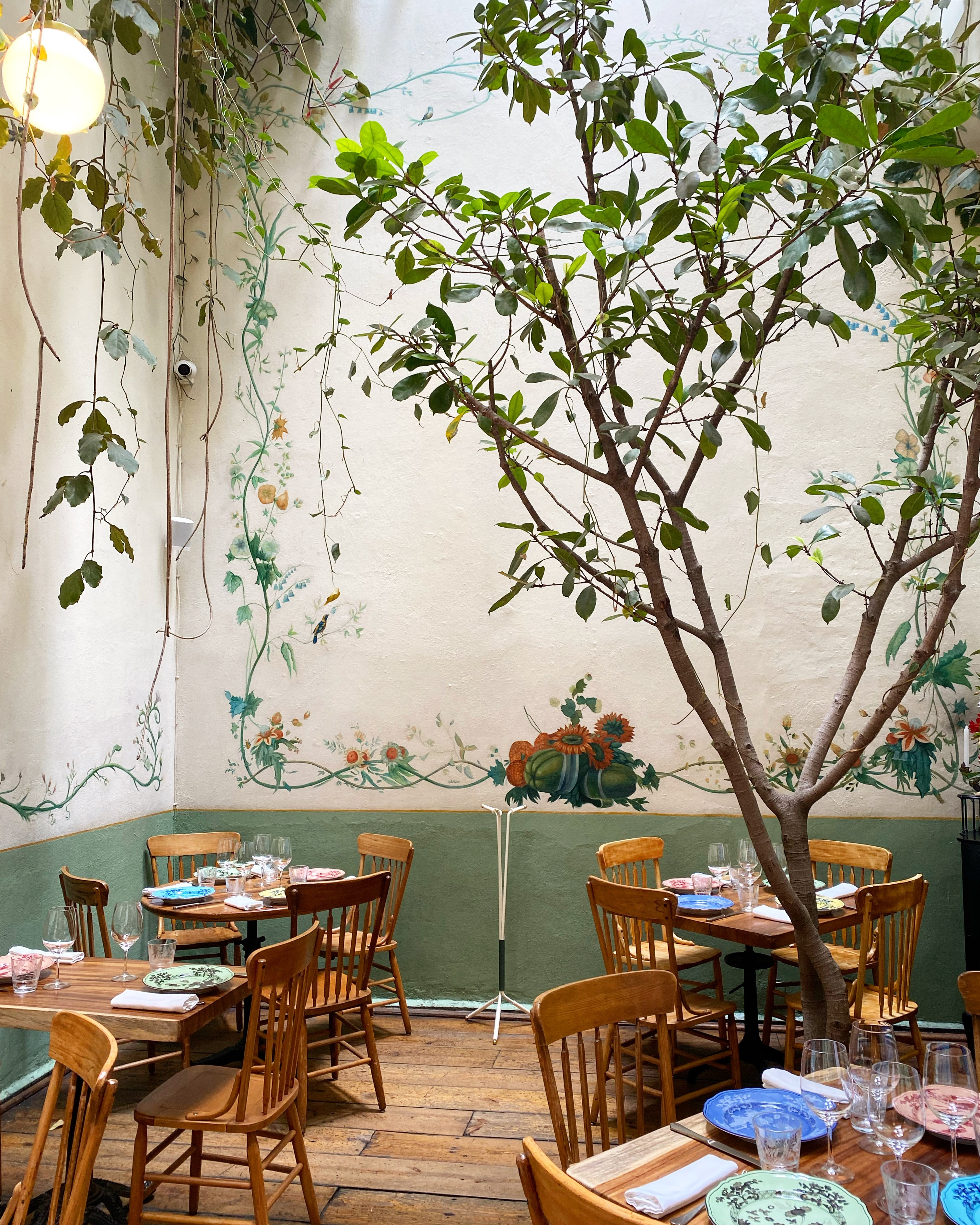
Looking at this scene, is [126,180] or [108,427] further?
[126,180]

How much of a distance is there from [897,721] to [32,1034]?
4.23 m

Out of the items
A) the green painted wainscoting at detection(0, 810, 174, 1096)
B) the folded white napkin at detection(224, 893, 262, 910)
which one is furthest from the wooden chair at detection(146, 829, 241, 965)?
the folded white napkin at detection(224, 893, 262, 910)

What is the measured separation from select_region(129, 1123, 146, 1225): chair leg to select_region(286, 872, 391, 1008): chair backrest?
0.74 meters

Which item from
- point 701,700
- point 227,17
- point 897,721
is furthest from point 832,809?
point 227,17

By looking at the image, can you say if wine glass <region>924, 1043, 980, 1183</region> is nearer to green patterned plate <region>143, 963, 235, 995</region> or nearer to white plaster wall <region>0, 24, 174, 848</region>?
green patterned plate <region>143, 963, 235, 995</region>

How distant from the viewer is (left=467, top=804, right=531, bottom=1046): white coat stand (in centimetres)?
472

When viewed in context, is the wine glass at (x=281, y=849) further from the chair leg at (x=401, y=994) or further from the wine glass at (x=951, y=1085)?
the wine glass at (x=951, y=1085)

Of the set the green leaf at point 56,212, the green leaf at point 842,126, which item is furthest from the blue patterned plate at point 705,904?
the green leaf at point 56,212

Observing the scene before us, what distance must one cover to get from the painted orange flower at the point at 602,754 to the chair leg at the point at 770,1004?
126 cm

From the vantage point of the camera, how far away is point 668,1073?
2121 millimetres

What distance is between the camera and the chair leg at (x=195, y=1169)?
278 centimetres

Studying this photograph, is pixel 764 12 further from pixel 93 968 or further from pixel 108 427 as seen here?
pixel 93 968

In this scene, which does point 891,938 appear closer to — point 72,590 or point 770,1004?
point 770,1004

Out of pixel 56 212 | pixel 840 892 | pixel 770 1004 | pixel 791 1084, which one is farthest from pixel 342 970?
pixel 56 212
